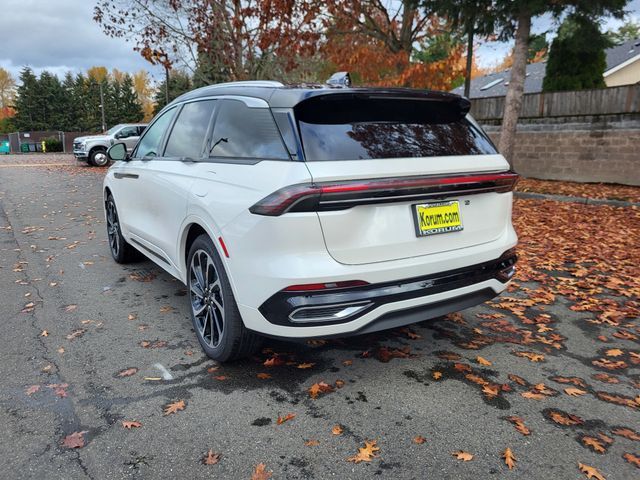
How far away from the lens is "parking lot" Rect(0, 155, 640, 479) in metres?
2.30

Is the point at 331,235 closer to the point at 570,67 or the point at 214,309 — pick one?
the point at 214,309

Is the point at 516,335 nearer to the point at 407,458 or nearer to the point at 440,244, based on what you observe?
the point at 440,244

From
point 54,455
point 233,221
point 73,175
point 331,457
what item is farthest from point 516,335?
point 73,175

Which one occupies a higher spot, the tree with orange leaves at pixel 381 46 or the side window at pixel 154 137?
the tree with orange leaves at pixel 381 46

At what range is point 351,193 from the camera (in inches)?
97.3

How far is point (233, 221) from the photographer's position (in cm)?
276

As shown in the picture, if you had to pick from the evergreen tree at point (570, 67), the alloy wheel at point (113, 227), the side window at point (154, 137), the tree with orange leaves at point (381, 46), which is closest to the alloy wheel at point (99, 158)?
the tree with orange leaves at point (381, 46)

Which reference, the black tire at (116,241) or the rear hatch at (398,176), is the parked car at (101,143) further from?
the rear hatch at (398,176)

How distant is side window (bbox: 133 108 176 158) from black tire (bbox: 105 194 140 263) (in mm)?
965

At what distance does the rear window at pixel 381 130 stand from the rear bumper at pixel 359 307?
73 cm

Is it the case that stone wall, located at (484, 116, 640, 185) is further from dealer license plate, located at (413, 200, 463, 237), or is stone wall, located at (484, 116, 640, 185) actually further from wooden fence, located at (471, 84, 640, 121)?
dealer license plate, located at (413, 200, 463, 237)

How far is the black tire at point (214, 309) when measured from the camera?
9.70 ft

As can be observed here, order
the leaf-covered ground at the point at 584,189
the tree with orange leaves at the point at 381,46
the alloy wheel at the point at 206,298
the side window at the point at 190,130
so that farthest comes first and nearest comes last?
the tree with orange leaves at the point at 381,46, the leaf-covered ground at the point at 584,189, the side window at the point at 190,130, the alloy wheel at the point at 206,298

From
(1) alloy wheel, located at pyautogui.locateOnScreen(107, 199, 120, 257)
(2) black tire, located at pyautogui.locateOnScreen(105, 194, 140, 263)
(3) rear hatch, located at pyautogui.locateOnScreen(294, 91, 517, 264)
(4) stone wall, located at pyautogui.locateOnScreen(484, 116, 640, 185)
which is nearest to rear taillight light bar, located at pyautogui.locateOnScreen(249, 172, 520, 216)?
(3) rear hatch, located at pyautogui.locateOnScreen(294, 91, 517, 264)
